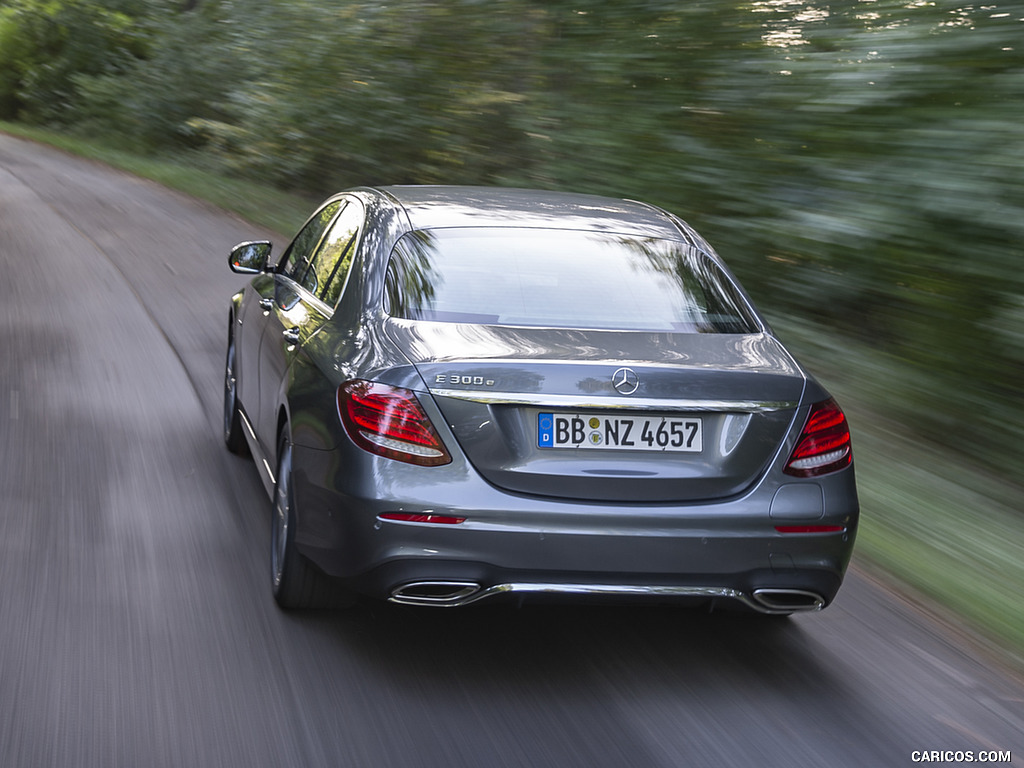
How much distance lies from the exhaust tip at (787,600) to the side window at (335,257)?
192 centimetres

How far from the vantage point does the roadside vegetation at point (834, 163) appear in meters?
6.93

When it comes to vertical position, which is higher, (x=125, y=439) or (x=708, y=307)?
(x=708, y=307)

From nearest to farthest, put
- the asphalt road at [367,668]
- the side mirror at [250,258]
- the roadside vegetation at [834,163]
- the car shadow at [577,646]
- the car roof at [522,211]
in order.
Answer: the asphalt road at [367,668]
the car shadow at [577,646]
the car roof at [522,211]
the side mirror at [250,258]
the roadside vegetation at [834,163]

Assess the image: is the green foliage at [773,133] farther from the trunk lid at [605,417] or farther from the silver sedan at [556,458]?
the trunk lid at [605,417]

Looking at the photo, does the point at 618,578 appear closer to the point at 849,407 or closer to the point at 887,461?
the point at 887,461

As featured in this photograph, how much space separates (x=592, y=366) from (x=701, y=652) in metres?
1.22

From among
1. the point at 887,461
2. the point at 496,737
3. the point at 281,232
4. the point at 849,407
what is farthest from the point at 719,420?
the point at 281,232

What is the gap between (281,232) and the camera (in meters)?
17.9

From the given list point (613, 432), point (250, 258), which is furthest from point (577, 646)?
point (250, 258)

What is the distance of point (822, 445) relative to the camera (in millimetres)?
4102

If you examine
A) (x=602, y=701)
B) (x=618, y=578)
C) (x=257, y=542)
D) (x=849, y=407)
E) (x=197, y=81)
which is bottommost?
(x=197, y=81)

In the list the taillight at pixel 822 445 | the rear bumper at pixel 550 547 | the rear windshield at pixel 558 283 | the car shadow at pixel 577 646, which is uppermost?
the rear windshield at pixel 558 283

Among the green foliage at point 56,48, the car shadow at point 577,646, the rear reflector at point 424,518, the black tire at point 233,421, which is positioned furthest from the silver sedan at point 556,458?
the green foliage at point 56,48

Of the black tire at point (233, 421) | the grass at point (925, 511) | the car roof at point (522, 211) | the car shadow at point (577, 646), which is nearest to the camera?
the car shadow at point (577, 646)
